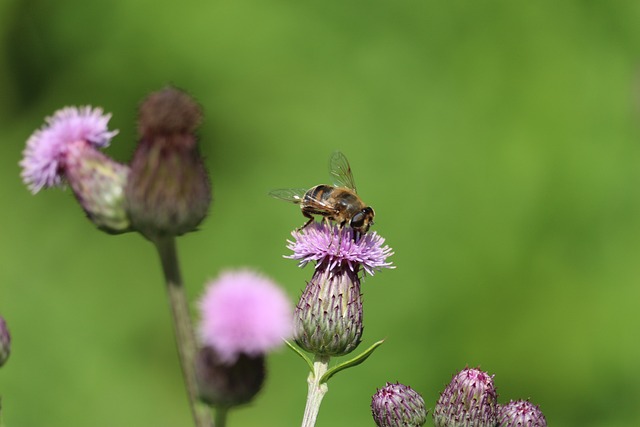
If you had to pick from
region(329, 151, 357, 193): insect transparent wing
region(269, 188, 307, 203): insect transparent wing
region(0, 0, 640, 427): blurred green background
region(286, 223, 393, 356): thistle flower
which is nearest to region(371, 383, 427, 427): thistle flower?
region(286, 223, 393, 356): thistle flower

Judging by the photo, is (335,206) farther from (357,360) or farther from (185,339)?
(185,339)

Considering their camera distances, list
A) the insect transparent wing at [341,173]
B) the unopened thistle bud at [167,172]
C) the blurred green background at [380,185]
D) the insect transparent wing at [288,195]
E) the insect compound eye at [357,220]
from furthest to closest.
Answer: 1. the blurred green background at [380,185]
2. the insect transparent wing at [341,173]
3. the insect transparent wing at [288,195]
4. the insect compound eye at [357,220]
5. the unopened thistle bud at [167,172]

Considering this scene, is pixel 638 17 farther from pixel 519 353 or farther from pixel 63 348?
pixel 63 348

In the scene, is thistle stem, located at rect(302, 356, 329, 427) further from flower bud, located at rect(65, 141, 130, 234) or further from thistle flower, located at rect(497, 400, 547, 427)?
flower bud, located at rect(65, 141, 130, 234)

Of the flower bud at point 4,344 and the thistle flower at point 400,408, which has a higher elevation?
the thistle flower at point 400,408

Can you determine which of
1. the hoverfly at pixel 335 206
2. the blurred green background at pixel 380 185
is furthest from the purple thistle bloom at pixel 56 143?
the blurred green background at pixel 380 185

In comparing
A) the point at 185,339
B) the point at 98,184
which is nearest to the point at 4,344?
the point at 98,184

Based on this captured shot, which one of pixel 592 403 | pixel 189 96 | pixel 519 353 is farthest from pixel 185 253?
pixel 189 96

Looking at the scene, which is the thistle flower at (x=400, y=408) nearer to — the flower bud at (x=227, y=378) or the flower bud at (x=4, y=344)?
the flower bud at (x=227, y=378)
